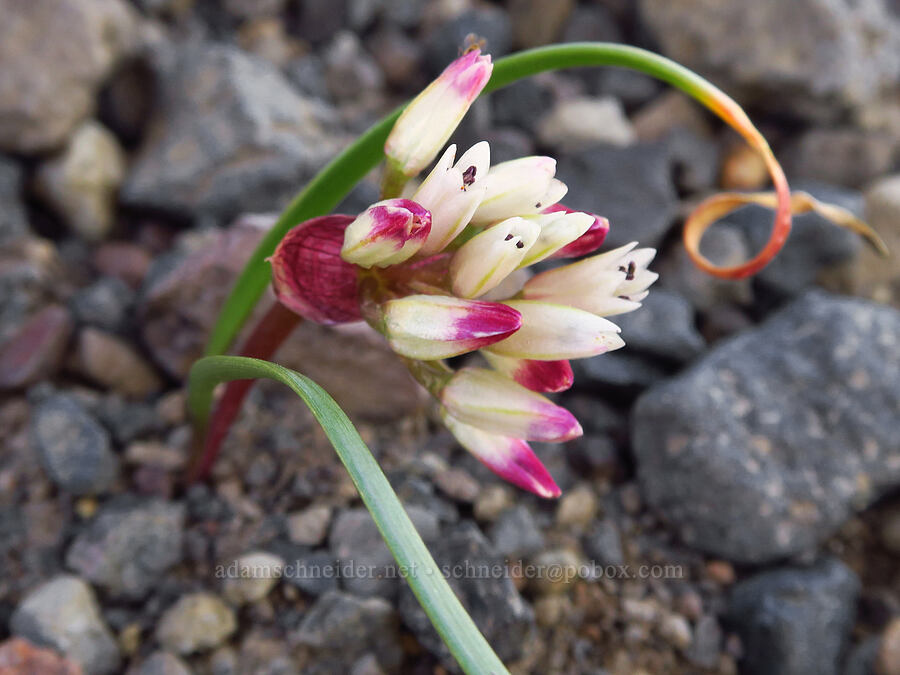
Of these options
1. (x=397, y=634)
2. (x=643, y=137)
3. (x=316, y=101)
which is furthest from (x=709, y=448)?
(x=316, y=101)

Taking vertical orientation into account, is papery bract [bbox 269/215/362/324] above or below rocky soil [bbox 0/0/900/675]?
above

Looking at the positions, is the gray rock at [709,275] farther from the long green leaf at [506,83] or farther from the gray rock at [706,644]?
the long green leaf at [506,83]

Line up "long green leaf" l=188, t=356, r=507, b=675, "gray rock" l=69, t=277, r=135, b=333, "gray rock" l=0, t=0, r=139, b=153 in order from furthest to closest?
"gray rock" l=0, t=0, r=139, b=153, "gray rock" l=69, t=277, r=135, b=333, "long green leaf" l=188, t=356, r=507, b=675

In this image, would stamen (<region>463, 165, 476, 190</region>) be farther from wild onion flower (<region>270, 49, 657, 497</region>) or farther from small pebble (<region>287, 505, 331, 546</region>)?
small pebble (<region>287, 505, 331, 546</region>)

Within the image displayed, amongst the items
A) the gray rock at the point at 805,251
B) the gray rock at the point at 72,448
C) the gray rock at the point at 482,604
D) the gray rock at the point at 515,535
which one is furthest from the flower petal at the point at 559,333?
the gray rock at the point at 805,251

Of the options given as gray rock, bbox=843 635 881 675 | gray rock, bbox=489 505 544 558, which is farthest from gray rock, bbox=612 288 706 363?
gray rock, bbox=843 635 881 675

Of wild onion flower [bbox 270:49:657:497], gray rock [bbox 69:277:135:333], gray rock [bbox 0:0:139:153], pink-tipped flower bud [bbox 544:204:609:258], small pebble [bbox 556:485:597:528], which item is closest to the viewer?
wild onion flower [bbox 270:49:657:497]

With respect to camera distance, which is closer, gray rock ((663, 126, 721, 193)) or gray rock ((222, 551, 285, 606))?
gray rock ((222, 551, 285, 606))
